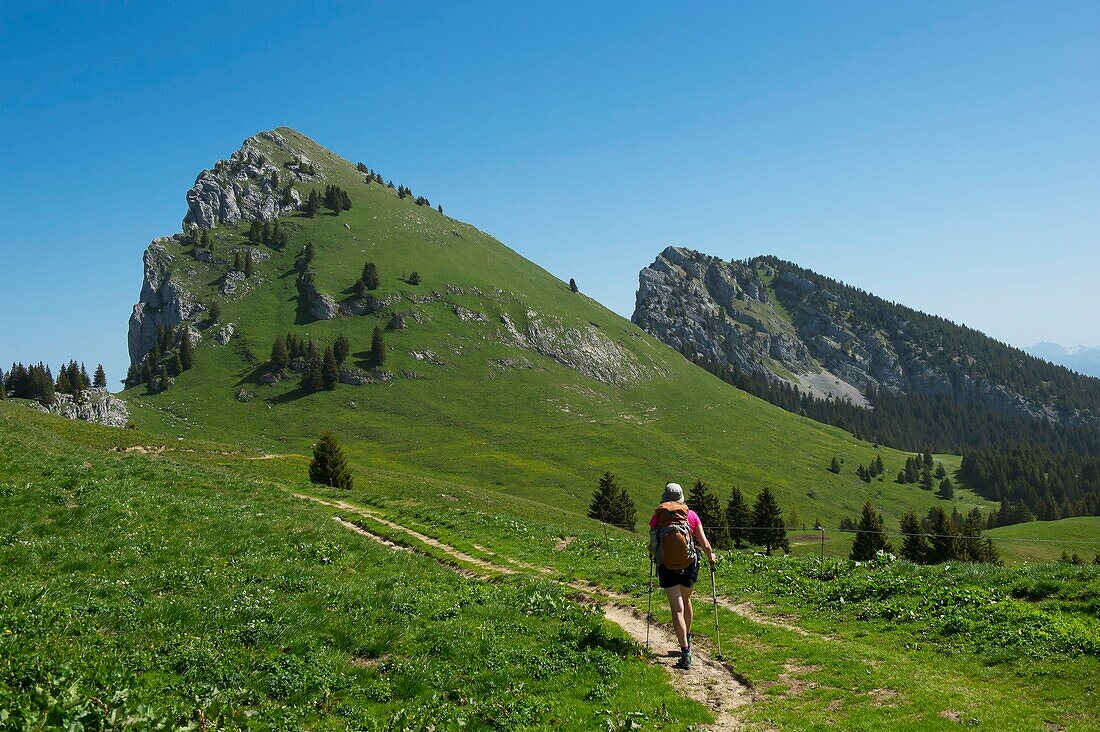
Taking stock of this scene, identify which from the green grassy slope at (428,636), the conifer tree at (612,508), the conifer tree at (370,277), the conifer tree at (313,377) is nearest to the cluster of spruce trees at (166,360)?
the conifer tree at (313,377)

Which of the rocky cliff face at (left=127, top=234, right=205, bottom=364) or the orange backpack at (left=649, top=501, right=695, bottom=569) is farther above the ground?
A: the rocky cliff face at (left=127, top=234, right=205, bottom=364)

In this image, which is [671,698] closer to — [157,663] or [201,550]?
[157,663]

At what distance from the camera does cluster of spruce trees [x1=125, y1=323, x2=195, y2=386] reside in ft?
507

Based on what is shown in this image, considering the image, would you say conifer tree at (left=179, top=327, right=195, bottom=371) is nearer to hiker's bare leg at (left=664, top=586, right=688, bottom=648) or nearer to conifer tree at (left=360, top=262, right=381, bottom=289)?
conifer tree at (left=360, top=262, right=381, bottom=289)

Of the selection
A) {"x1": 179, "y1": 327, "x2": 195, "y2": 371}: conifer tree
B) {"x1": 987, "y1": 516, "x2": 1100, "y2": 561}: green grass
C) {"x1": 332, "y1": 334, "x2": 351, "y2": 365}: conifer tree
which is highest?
{"x1": 332, "y1": 334, "x2": 351, "y2": 365}: conifer tree

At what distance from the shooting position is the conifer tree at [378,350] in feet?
537

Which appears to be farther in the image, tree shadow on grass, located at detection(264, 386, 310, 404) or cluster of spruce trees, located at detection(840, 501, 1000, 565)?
tree shadow on grass, located at detection(264, 386, 310, 404)

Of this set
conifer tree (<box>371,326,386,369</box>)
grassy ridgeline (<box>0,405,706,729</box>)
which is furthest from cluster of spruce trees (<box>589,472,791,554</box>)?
conifer tree (<box>371,326,386,369</box>)

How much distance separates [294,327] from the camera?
577 feet

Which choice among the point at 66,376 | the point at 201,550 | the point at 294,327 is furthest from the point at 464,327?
the point at 201,550

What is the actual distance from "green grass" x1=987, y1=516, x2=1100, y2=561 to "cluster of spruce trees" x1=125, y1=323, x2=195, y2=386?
7183 inches

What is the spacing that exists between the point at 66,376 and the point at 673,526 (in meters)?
161

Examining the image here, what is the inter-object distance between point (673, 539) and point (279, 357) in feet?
526

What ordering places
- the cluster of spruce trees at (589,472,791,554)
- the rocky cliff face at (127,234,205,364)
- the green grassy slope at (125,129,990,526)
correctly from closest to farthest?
the cluster of spruce trees at (589,472,791,554) < the green grassy slope at (125,129,990,526) < the rocky cliff face at (127,234,205,364)
